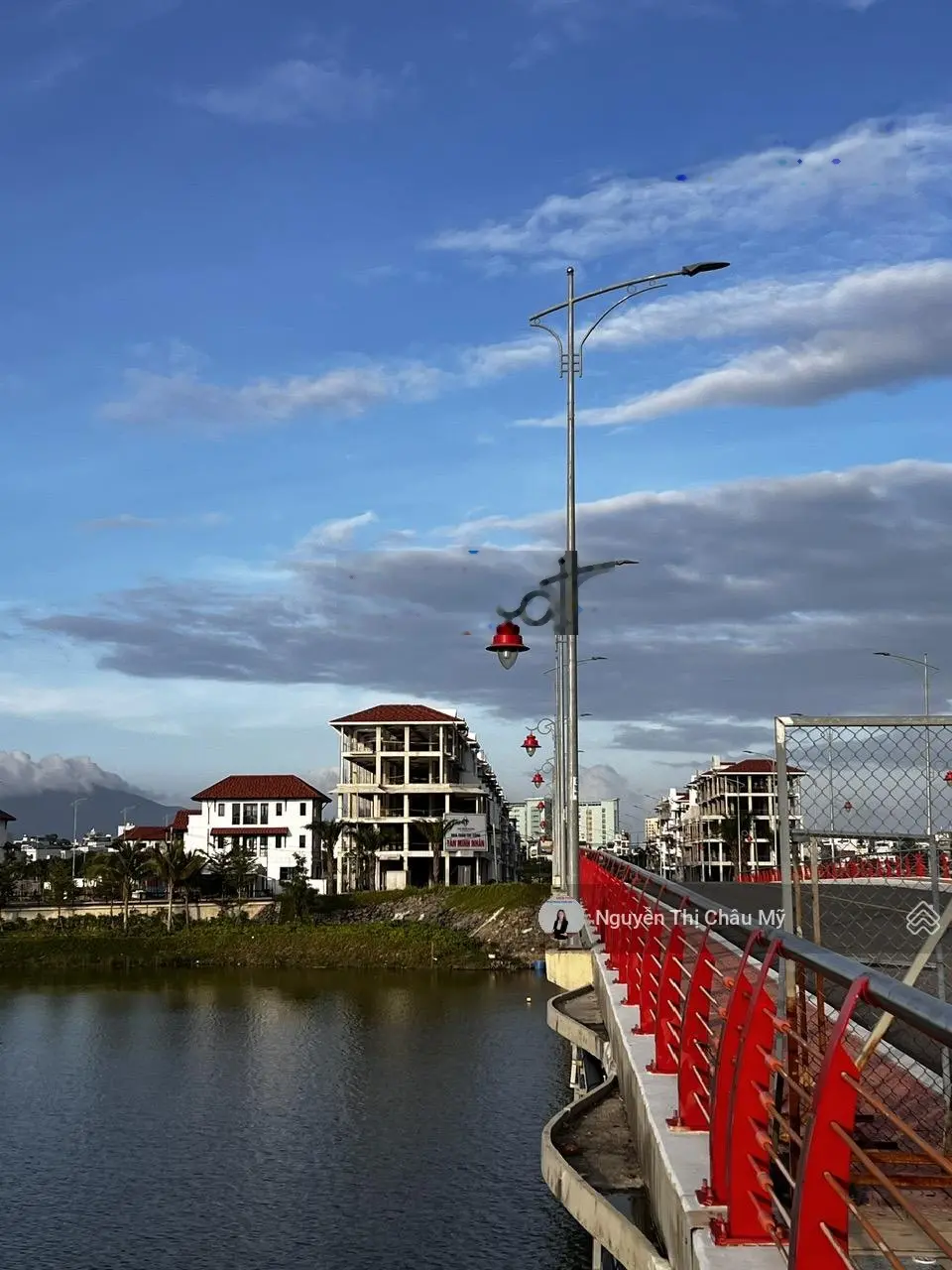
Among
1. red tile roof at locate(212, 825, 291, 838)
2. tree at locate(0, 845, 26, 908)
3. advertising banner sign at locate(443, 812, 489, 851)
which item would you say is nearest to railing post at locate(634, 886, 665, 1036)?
advertising banner sign at locate(443, 812, 489, 851)

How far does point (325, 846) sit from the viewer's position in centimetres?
10262

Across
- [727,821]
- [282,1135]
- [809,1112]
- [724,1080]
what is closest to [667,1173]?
[724,1080]

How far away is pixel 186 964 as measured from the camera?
262 feet

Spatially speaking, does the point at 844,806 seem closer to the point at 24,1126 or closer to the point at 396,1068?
the point at 24,1126

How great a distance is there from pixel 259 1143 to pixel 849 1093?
32.9m

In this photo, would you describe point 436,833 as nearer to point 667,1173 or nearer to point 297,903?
point 297,903

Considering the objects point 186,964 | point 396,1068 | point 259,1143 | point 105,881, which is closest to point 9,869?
point 105,881

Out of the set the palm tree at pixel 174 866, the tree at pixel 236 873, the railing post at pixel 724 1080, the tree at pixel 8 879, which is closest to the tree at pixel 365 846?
the tree at pixel 236 873

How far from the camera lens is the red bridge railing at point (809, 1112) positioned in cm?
405

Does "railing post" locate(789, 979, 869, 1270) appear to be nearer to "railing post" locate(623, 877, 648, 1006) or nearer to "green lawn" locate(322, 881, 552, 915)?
"railing post" locate(623, 877, 648, 1006)

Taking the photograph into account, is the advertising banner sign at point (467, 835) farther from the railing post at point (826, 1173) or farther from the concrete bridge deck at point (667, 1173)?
the railing post at point (826, 1173)

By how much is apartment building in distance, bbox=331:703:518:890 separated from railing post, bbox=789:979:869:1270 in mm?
92921

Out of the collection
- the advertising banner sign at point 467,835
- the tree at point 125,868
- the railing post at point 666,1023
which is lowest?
the tree at point 125,868

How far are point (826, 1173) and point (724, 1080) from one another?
1.68 m
